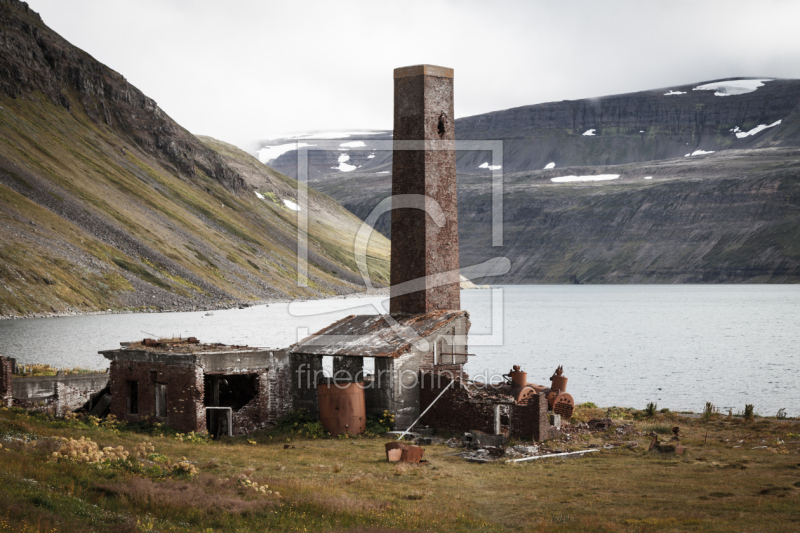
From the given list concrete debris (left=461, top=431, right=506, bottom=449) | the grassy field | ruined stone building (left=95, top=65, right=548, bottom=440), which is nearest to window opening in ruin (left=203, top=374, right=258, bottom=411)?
ruined stone building (left=95, top=65, right=548, bottom=440)

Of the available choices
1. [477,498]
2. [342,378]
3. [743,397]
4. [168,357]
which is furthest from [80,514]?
[743,397]

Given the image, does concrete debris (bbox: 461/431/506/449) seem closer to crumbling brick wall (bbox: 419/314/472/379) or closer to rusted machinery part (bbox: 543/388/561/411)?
crumbling brick wall (bbox: 419/314/472/379)

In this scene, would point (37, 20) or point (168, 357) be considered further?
point (37, 20)

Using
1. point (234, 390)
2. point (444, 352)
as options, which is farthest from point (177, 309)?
point (444, 352)

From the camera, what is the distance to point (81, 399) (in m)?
32.2

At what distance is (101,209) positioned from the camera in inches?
5330

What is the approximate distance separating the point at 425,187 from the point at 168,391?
13.9 meters

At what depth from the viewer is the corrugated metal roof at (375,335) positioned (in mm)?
28469

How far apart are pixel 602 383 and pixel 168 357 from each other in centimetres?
4593

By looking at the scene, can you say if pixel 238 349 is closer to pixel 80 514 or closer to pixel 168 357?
pixel 168 357

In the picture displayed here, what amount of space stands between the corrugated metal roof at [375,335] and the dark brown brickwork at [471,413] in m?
1.82

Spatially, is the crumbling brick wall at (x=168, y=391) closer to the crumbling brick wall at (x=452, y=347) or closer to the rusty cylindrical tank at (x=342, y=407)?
the rusty cylindrical tank at (x=342, y=407)

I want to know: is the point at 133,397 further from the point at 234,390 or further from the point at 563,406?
the point at 563,406

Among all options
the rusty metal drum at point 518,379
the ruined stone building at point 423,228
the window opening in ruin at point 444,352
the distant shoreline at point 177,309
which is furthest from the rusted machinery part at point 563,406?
the distant shoreline at point 177,309
